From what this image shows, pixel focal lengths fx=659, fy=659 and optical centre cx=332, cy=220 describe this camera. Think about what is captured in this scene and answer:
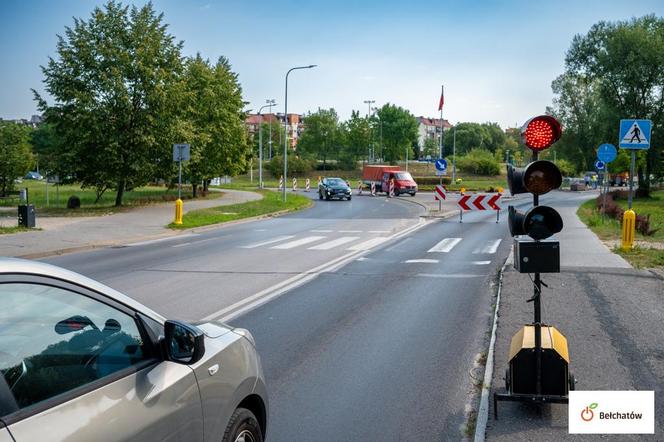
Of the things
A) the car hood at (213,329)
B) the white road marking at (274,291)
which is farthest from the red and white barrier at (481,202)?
the car hood at (213,329)

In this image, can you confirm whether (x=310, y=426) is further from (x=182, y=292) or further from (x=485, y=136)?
(x=485, y=136)

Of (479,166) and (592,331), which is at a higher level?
(479,166)

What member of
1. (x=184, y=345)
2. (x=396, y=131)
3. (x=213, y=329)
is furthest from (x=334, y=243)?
(x=396, y=131)

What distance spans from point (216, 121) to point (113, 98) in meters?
14.7

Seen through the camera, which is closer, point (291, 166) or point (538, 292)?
point (538, 292)

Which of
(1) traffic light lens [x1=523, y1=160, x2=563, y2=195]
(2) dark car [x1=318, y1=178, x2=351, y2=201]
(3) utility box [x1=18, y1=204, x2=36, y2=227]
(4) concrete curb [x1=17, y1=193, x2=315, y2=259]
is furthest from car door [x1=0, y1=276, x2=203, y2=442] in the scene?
(2) dark car [x1=318, y1=178, x2=351, y2=201]

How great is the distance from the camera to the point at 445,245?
18.5 metres

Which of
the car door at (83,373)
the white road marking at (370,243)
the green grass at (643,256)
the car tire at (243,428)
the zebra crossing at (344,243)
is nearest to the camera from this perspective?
the car door at (83,373)

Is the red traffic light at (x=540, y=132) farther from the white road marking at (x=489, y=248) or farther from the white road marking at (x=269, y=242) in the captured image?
the white road marking at (x=269, y=242)

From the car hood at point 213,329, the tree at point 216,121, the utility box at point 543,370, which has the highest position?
the tree at point 216,121

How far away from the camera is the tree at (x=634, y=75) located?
4844cm

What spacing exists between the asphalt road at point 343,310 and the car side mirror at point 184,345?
78.7 inches

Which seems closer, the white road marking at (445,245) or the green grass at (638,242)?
the green grass at (638,242)

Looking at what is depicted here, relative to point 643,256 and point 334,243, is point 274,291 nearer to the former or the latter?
point 334,243
